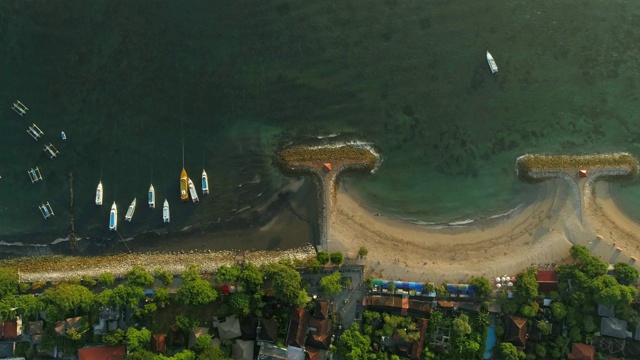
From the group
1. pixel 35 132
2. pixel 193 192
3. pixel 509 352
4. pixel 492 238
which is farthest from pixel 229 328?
pixel 35 132

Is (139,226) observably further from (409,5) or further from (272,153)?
(409,5)

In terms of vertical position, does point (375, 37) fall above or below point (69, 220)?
above

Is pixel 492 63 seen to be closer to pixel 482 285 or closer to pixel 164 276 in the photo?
pixel 482 285

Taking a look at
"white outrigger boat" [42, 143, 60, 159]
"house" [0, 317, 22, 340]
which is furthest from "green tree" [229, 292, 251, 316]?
"white outrigger boat" [42, 143, 60, 159]

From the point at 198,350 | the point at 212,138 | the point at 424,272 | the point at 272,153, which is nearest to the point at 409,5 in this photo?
the point at 272,153

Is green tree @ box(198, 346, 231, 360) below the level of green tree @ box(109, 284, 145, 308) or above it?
below

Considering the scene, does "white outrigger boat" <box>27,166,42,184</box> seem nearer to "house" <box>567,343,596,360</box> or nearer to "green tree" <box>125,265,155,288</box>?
"green tree" <box>125,265,155,288</box>

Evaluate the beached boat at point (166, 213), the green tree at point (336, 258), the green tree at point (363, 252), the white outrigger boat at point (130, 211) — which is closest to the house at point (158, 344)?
the beached boat at point (166, 213)
